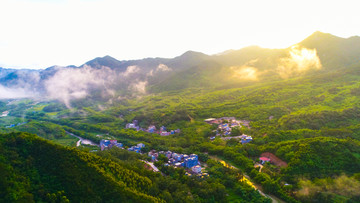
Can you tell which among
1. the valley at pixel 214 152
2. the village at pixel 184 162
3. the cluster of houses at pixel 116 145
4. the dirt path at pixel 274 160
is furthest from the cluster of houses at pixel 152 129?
the dirt path at pixel 274 160

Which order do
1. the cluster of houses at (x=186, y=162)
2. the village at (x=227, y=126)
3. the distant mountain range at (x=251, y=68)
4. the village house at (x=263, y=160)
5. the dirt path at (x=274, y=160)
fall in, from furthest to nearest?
1. the distant mountain range at (x=251, y=68)
2. the village at (x=227, y=126)
3. the village house at (x=263, y=160)
4. the dirt path at (x=274, y=160)
5. the cluster of houses at (x=186, y=162)

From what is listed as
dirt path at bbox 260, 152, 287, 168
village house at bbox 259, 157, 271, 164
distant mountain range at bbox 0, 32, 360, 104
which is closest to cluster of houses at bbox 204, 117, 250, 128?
dirt path at bbox 260, 152, 287, 168

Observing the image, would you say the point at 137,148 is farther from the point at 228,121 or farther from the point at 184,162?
the point at 228,121

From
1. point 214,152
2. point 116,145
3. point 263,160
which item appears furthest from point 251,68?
point 116,145

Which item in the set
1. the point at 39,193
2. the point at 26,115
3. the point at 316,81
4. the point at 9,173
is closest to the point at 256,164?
the point at 39,193

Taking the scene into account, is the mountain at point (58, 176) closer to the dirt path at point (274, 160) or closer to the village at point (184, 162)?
the village at point (184, 162)

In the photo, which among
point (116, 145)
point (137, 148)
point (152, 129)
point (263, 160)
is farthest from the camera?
point (152, 129)

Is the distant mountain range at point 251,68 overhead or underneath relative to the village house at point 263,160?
overhead

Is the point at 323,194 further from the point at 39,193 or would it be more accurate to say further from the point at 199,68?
the point at 199,68

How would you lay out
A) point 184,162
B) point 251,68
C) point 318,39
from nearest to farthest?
point 184,162 < point 318,39 < point 251,68
